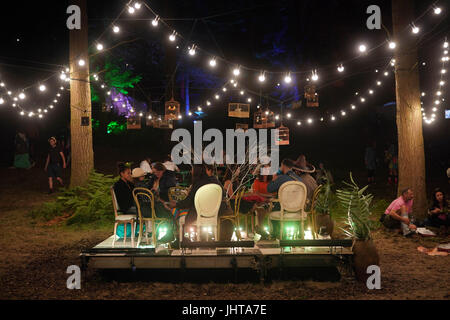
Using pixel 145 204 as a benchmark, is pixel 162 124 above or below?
above

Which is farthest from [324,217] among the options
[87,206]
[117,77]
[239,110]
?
[117,77]

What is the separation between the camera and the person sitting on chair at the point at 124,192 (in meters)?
5.86

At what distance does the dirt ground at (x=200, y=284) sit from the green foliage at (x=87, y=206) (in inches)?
53.8

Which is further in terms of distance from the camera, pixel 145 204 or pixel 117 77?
→ pixel 117 77

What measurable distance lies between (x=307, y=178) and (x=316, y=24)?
15977 millimetres

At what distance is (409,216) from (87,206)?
22.2ft

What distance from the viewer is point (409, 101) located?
778cm

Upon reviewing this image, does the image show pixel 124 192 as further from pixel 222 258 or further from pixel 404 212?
pixel 404 212

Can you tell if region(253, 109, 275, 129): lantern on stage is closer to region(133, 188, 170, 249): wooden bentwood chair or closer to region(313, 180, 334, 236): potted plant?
region(313, 180, 334, 236): potted plant

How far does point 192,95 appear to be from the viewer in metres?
26.4

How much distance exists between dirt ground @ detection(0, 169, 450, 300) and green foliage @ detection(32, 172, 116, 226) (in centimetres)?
137

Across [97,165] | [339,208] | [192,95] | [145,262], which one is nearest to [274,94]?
[192,95]

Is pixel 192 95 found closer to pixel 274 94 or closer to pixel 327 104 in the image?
pixel 274 94

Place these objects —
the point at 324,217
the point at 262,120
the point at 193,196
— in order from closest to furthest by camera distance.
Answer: the point at 193,196 → the point at 324,217 → the point at 262,120
